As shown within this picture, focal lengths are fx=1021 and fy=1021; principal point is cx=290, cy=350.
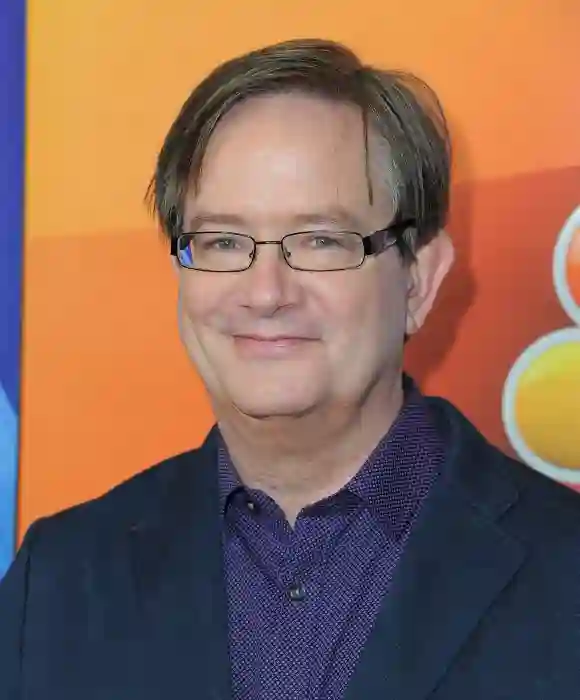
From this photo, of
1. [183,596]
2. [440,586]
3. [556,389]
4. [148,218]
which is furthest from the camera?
[148,218]

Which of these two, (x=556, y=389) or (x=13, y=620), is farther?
(x=556, y=389)

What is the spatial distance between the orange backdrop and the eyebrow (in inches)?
19.8

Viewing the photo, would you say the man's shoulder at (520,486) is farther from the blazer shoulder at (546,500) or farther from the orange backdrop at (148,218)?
the orange backdrop at (148,218)

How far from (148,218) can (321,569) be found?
2.57 feet

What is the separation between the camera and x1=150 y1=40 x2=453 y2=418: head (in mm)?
1267

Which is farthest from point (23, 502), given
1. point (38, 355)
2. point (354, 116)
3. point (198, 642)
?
point (354, 116)

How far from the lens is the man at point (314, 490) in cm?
123

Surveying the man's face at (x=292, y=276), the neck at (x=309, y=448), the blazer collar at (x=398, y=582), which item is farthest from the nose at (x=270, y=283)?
the blazer collar at (x=398, y=582)

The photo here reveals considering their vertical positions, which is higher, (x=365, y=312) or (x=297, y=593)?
(x=365, y=312)

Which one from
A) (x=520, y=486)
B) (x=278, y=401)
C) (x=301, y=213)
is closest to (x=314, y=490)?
(x=278, y=401)

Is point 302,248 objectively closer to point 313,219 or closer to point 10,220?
point 313,219

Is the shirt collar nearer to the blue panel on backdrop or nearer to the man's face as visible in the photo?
the man's face

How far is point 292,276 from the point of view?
1265mm

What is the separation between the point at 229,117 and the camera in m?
1.34
